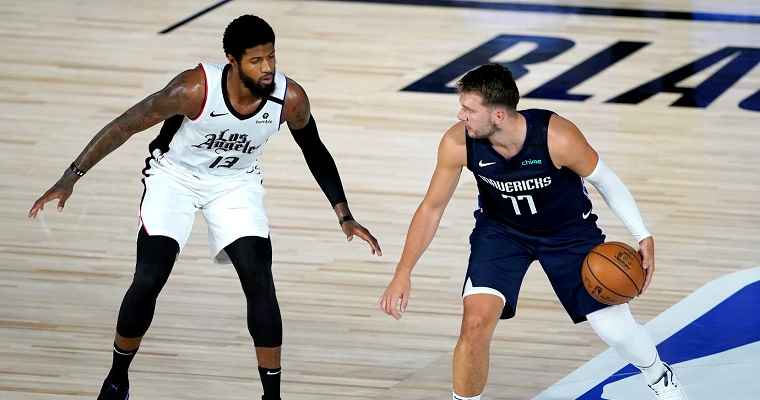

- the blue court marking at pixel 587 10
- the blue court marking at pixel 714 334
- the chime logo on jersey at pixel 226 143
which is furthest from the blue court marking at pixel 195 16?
the chime logo on jersey at pixel 226 143

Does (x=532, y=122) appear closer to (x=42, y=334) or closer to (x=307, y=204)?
(x=42, y=334)

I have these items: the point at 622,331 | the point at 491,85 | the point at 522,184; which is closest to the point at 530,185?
the point at 522,184

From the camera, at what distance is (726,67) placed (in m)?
10.2

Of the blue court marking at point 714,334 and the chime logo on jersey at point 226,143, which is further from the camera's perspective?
the blue court marking at point 714,334

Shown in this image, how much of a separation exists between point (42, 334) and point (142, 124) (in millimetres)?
1454

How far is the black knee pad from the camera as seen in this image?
4.87m

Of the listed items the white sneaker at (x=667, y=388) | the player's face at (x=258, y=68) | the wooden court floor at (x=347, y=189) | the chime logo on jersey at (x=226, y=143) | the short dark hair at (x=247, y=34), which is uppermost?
the short dark hair at (x=247, y=34)

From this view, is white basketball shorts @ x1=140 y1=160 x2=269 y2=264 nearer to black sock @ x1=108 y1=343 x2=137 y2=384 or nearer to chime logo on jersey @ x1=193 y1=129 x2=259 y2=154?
chime logo on jersey @ x1=193 y1=129 x2=259 y2=154

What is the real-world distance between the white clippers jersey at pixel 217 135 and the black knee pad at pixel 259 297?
35cm

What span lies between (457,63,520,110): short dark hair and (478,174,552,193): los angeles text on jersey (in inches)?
10.8

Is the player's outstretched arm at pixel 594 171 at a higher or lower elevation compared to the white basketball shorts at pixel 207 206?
higher

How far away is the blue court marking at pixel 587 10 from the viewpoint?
37.8ft

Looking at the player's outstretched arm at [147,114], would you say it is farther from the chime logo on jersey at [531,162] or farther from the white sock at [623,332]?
the white sock at [623,332]

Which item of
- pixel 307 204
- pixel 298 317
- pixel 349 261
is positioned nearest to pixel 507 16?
pixel 307 204
